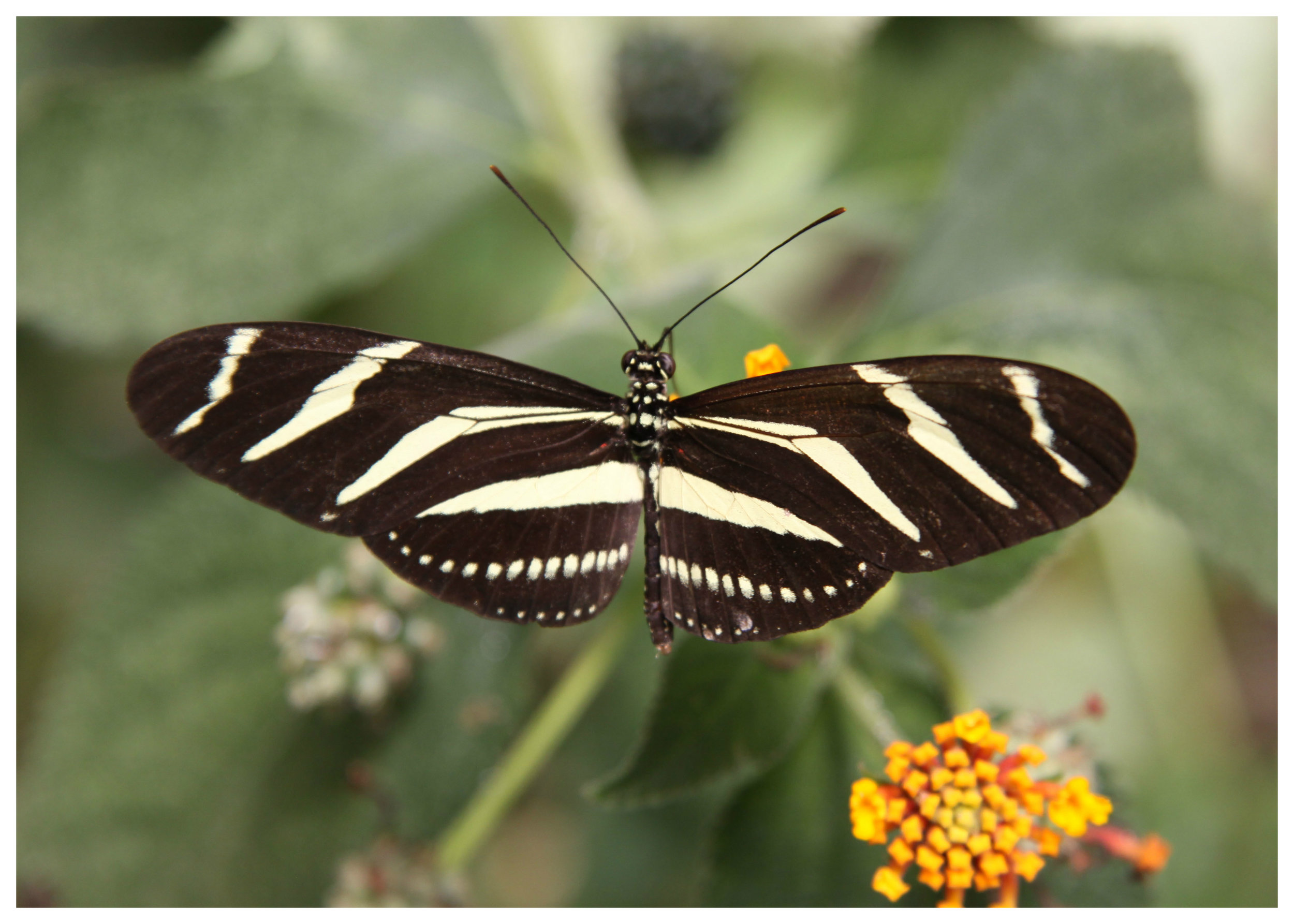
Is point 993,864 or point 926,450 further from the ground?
point 926,450

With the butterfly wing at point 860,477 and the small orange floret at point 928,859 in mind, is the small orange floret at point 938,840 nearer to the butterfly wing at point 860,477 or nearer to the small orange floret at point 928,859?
the small orange floret at point 928,859

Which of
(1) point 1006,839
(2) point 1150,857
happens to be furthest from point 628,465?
(2) point 1150,857

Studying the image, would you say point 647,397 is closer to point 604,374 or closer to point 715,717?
point 604,374

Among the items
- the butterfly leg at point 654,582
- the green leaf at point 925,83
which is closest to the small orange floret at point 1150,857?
the butterfly leg at point 654,582

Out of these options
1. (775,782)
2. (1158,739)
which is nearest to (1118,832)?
(775,782)

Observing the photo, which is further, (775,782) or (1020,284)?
(1020,284)

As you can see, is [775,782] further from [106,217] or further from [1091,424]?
[106,217]
